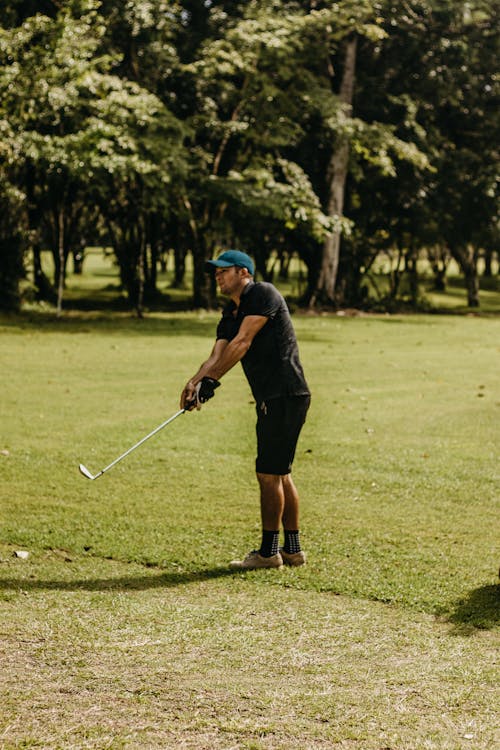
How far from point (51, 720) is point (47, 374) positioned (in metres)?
11.6

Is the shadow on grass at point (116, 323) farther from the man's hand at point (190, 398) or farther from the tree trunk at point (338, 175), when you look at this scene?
the man's hand at point (190, 398)

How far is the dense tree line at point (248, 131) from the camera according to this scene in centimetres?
2338

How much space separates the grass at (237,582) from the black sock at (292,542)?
0.49 feet

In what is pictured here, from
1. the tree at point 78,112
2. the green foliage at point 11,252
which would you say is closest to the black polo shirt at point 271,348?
the tree at point 78,112

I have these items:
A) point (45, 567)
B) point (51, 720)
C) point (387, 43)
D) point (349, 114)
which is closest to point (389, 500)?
point (45, 567)

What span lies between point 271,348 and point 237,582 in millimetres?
1527

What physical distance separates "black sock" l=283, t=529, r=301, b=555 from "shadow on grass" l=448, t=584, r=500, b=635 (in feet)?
3.99

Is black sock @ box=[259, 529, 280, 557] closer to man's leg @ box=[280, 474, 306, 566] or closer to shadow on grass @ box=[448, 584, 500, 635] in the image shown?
man's leg @ box=[280, 474, 306, 566]

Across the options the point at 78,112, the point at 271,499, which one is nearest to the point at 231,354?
the point at 271,499

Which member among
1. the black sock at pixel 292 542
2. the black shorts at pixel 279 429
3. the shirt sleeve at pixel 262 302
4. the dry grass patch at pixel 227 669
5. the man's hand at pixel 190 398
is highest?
the shirt sleeve at pixel 262 302

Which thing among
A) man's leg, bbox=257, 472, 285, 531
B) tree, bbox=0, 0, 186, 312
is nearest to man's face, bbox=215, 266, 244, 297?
man's leg, bbox=257, 472, 285, 531

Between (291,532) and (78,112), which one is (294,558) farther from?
(78,112)

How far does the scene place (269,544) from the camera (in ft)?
22.2

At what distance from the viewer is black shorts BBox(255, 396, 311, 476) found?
6.64 meters
